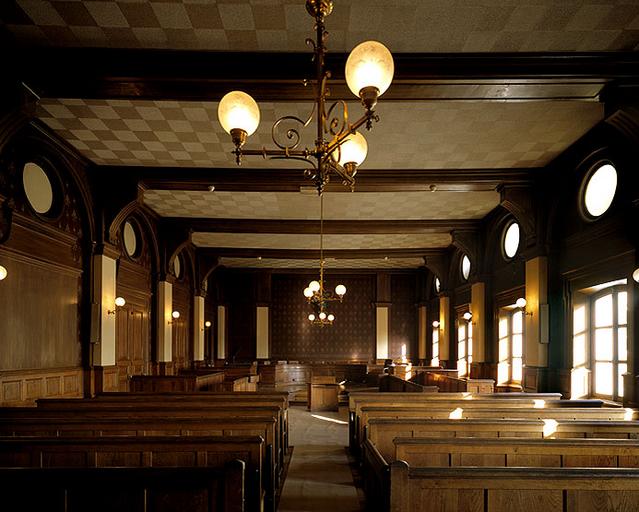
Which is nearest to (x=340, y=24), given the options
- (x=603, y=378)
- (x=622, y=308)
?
(x=622, y=308)

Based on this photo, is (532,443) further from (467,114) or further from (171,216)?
(171,216)

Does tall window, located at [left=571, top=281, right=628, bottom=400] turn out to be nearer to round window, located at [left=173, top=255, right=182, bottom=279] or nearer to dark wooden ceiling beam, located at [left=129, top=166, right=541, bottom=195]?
dark wooden ceiling beam, located at [left=129, top=166, right=541, bottom=195]

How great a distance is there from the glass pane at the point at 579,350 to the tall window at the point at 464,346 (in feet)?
19.9

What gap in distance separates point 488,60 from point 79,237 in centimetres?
638

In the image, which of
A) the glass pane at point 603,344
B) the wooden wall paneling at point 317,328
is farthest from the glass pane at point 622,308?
the wooden wall paneling at point 317,328

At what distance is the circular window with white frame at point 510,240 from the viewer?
1081 cm

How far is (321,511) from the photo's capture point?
497 cm

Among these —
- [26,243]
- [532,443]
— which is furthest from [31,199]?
[532,443]

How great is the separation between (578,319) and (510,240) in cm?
308

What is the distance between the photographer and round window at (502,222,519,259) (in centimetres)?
1082

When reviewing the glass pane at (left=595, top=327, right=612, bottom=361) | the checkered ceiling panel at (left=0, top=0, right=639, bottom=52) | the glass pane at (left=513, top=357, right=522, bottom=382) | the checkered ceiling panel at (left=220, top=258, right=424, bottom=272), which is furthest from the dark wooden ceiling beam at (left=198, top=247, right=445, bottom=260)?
the checkered ceiling panel at (left=0, top=0, right=639, bottom=52)

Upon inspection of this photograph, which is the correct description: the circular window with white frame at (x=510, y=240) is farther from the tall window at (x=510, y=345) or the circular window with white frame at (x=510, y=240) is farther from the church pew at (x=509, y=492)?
the church pew at (x=509, y=492)

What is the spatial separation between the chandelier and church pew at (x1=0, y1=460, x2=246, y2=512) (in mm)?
1938

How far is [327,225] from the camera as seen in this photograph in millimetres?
12484
